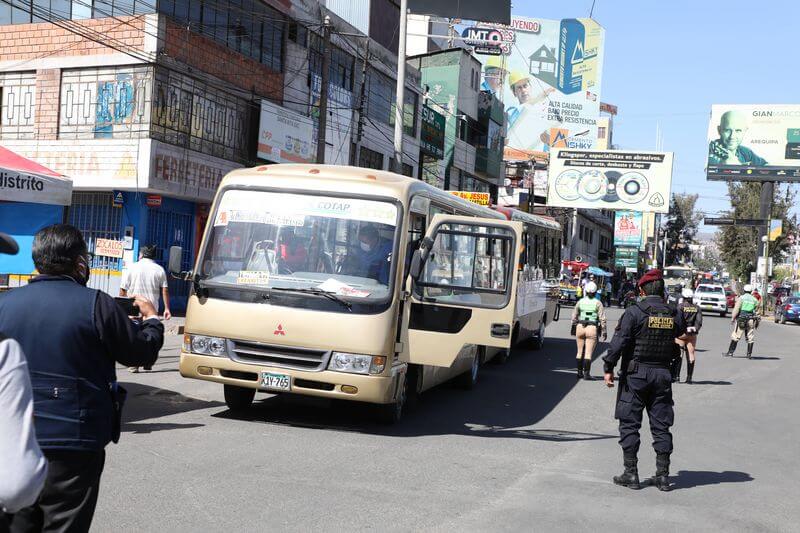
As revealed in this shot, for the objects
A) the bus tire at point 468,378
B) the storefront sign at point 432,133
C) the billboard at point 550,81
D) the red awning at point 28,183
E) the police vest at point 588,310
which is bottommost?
the bus tire at point 468,378

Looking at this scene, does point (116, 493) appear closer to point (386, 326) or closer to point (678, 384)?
point (386, 326)

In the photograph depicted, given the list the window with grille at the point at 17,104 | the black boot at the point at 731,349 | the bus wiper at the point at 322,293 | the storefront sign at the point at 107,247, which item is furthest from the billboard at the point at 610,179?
the bus wiper at the point at 322,293

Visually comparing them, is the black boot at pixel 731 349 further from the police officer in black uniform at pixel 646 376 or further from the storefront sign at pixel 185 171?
the police officer in black uniform at pixel 646 376

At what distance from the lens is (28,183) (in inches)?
418

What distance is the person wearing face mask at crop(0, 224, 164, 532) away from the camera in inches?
143

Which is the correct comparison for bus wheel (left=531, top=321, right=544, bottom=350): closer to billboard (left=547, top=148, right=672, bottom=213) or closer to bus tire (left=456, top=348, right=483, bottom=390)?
bus tire (left=456, top=348, right=483, bottom=390)

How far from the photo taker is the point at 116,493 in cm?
639

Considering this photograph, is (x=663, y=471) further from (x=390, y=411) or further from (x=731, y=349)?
(x=731, y=349)

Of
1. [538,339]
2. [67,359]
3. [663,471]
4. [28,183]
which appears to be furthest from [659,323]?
[538,339]

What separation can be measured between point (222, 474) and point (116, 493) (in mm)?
938

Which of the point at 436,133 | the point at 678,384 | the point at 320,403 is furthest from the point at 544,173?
the point at 320,403

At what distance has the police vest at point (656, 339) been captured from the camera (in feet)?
25.6

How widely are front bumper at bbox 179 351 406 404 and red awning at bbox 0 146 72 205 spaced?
2.98m

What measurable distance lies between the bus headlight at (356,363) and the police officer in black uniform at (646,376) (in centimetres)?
228
